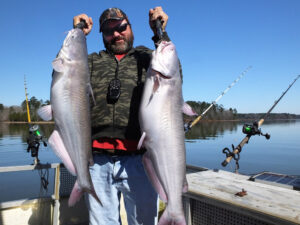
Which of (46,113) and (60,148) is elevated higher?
(46,113)

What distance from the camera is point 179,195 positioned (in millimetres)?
2334

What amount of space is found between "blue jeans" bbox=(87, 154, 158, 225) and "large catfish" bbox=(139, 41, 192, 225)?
1.08ft

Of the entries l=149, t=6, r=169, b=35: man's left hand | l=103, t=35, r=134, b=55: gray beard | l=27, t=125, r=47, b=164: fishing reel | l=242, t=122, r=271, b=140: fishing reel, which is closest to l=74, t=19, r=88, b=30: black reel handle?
l=103, t=35, r=134, b=55: gray beard

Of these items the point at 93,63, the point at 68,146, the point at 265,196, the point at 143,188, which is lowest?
the point at 265,196

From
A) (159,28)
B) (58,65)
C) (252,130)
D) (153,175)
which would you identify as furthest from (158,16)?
(252,130)

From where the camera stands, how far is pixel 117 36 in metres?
2.90

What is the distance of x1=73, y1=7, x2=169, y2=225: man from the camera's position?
2686mm

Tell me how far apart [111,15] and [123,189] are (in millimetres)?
1920

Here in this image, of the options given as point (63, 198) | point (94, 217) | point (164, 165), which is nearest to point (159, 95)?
point (164, 165)

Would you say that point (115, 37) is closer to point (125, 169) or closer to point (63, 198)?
point (125, 169)

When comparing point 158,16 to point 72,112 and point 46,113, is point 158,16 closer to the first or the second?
point 72,112

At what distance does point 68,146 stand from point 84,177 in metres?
0.31

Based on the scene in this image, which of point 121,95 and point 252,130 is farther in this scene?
point 252,130

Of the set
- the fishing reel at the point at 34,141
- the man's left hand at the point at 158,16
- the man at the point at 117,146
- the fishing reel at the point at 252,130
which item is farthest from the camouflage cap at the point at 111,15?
the fishing reel at the point at 252,130
